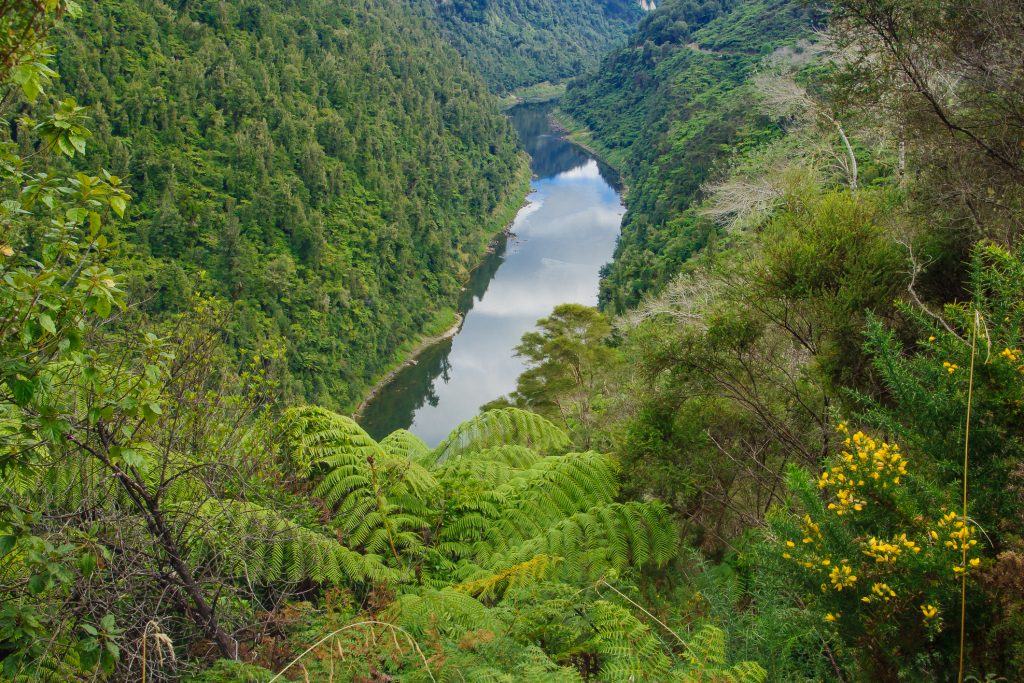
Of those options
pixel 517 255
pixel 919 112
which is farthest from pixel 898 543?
pixel 517 255

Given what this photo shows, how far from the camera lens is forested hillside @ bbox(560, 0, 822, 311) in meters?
34.7

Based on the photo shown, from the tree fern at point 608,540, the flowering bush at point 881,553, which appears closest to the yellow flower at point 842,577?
the flowering bush at point 881,553

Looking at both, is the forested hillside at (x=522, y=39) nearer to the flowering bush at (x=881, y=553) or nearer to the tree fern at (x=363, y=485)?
the tree fern at (x=363, y=485)

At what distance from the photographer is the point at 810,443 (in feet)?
19.6

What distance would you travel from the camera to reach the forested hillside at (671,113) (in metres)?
34.7

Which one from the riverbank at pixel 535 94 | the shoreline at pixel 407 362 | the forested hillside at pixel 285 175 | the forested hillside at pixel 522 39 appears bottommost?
the shoreline at pixel 407 362

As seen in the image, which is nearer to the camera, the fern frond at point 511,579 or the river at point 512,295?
the fern frond at point 511,579

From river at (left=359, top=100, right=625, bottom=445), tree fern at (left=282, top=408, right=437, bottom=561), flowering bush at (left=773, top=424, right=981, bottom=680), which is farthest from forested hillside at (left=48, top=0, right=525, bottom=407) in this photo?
flowering bush at (left=773, top=424, right=981, bottom=680)

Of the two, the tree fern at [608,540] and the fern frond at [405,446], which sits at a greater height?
the tree fern at [608,540]

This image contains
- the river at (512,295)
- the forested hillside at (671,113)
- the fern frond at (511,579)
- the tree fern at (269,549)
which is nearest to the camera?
the tree fern at (269,549)

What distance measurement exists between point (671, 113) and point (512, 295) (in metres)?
22.0

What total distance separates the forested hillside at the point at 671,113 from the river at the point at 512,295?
3.23 meters

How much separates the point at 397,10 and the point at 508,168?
82.6 feet

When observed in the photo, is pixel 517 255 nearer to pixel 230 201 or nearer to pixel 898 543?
pixel 230 201
